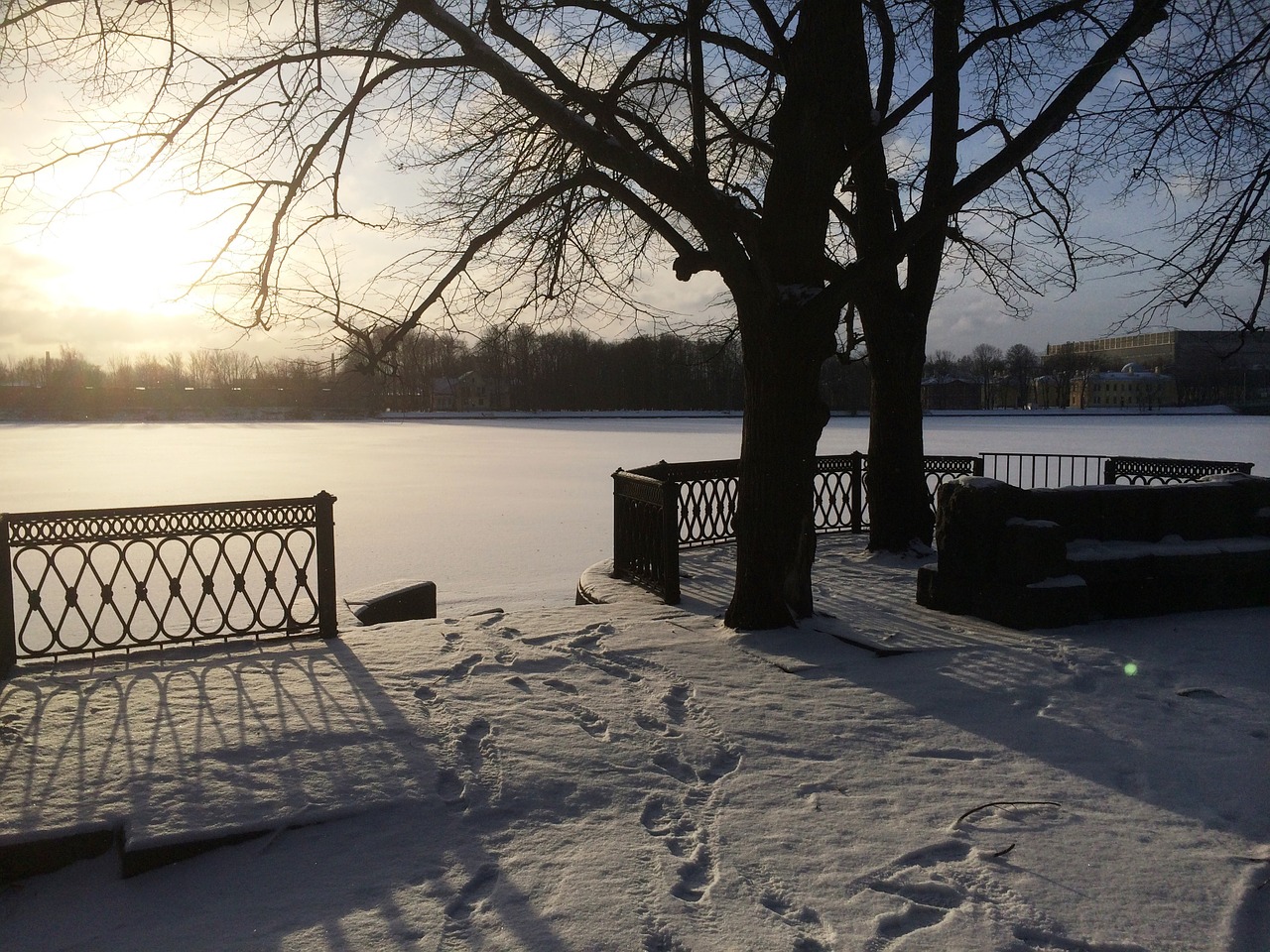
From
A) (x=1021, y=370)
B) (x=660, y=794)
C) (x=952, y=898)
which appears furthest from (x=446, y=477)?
(x=1021, y=370)

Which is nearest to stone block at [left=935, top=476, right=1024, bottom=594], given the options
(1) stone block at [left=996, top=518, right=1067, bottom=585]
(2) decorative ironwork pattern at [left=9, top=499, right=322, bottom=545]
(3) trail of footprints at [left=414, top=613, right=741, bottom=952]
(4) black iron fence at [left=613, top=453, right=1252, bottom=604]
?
(1) stone block at [left=996, top=518, right=1067, bottom=585]

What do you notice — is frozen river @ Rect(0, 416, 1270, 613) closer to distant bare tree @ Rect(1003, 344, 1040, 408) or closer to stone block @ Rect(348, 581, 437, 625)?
stone block @ Rect(348, 581, 437, 625)

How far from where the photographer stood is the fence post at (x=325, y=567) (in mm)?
6883

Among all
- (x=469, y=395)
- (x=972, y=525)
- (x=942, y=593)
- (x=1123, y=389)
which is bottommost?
(x=942, y=593)

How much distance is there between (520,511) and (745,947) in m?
15.2

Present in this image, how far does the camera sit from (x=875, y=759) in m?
4.54

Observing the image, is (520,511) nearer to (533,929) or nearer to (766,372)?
(766,372)

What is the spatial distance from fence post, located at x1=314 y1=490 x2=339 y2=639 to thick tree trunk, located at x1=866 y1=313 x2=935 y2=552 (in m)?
6.65

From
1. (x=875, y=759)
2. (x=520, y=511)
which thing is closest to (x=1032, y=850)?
(x=875, y=759)

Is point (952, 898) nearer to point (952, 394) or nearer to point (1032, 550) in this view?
point (1032, 550)

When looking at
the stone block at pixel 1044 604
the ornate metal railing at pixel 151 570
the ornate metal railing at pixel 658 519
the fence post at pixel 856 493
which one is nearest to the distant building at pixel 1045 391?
the fence post at pixel 856 493

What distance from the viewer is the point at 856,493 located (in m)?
12.9

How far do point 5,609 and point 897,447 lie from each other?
29.8 ft

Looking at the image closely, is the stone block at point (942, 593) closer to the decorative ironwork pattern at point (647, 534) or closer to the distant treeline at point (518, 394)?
the decorative ironwork pattern at point (647, 534)
